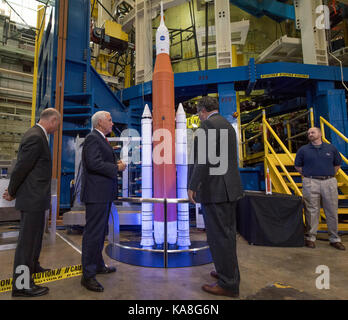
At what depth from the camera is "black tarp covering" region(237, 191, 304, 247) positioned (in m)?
4.14

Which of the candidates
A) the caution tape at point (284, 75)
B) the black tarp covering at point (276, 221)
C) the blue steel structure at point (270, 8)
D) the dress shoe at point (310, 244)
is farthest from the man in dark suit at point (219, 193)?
the blue steel structure at point (270, 8)

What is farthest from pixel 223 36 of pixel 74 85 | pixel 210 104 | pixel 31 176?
pixel 31 176

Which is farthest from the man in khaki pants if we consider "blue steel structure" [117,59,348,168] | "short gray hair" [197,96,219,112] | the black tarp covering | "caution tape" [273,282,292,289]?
"blue steel structure" [117,59,348,168]

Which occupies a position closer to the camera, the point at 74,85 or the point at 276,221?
the point at 276,221

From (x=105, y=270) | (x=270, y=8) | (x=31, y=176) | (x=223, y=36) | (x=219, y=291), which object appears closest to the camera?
(x=219, y=291)

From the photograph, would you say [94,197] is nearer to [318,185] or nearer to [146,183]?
[146,183]

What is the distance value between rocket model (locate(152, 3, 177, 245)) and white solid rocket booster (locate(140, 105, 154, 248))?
0.10 meters

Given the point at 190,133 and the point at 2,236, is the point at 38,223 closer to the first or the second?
the point at 2,236

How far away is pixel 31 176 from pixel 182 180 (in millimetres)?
2498

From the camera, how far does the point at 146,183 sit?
13.8ft

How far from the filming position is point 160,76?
4316mm

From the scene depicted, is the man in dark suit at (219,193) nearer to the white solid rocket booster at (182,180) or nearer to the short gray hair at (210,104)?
the short gray hair at (210,104)

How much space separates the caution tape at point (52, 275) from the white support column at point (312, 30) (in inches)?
352

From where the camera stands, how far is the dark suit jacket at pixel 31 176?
7.75ft
